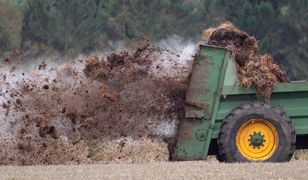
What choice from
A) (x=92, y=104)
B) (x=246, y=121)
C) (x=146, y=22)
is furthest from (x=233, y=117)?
(x=146, y=22)

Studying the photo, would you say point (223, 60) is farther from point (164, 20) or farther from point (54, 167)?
point (164, 20)

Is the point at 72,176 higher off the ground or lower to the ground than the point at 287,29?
lower

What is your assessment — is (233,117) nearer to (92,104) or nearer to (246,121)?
(246,121)

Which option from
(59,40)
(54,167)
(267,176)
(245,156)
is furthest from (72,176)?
(59,40)

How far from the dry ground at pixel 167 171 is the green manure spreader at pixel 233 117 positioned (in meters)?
0.71

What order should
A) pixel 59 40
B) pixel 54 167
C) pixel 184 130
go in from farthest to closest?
pixel 59 40
pixel 184 130
pixel 54 167

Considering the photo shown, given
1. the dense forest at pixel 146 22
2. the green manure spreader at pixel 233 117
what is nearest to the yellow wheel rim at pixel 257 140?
the green manure spreader at pixel 233 117

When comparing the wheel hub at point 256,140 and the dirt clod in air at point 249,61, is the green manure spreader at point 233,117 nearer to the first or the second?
the wheel hub at point 256,140

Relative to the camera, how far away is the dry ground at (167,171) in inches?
467

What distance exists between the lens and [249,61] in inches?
580

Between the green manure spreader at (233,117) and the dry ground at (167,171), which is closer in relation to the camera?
the dry ground at (167,171)

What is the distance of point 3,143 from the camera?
49.3ft

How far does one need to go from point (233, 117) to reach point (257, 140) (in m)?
0.55

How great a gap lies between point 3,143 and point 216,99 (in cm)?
349
